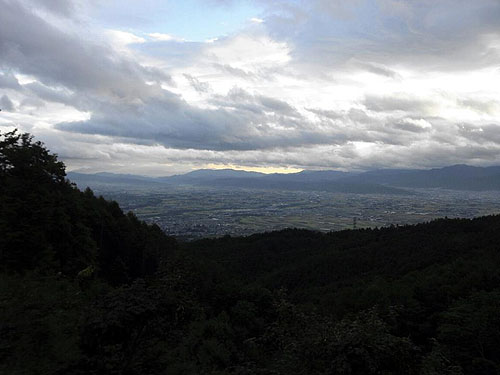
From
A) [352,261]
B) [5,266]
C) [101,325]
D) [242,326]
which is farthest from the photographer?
[352,261]

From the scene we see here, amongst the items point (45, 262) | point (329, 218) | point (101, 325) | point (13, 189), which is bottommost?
point (329, 218)

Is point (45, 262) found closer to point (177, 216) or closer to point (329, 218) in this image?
point (177, 216)

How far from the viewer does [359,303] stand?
30.5 meters

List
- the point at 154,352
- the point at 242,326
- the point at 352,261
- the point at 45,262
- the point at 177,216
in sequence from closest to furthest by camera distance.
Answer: the point at 154,352, the point at 45,262, the point at 242,326, the point at 352,261, the point at 177,216

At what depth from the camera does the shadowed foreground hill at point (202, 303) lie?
730 centimetres

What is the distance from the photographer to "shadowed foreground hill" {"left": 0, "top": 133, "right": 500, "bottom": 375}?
730 cm

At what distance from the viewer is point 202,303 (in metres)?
25.9

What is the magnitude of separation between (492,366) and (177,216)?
4416 inches

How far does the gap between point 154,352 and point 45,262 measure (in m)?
13.4

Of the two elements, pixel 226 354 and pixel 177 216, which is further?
pixel 177 216

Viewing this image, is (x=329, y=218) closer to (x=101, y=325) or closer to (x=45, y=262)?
(x=45, y=262)

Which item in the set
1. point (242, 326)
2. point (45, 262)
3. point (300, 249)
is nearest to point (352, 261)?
point (300, 249)

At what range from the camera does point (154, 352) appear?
883 cm

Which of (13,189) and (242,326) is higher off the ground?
(13,189)
